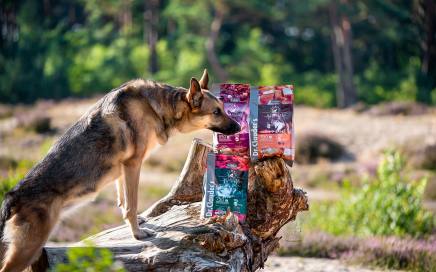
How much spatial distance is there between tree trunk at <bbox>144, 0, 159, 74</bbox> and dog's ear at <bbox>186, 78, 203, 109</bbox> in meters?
38.2

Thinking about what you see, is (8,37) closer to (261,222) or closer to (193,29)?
(193,29)

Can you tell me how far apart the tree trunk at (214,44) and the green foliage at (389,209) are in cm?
3046

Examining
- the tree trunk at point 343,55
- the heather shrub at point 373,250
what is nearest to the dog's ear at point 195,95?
the heather shrub at point 373,250

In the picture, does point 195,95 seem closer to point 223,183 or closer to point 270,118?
point 270,118

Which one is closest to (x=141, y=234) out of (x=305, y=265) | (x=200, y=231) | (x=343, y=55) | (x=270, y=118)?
(x=200, y=231)

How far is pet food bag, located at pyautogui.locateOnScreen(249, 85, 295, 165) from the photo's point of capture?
21.9 feet

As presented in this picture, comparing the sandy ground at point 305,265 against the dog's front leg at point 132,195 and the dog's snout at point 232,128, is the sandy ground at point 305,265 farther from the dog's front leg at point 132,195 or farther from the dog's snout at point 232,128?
the dog's front leg at point 132,195

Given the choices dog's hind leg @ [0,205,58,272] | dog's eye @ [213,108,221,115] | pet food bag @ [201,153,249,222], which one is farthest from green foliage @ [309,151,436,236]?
dog's hind leg @ [0,205,58,272]

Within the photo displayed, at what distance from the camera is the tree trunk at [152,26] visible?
147ft

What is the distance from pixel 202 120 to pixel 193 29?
39482mm

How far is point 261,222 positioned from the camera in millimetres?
7152

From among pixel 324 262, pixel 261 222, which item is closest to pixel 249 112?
pixel 261 222

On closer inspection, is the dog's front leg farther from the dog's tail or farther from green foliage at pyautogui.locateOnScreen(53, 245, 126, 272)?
green foliage at pyautogui.locateOnScreen(53, 245, 126, 272)

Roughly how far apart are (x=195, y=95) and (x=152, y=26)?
39206mm
